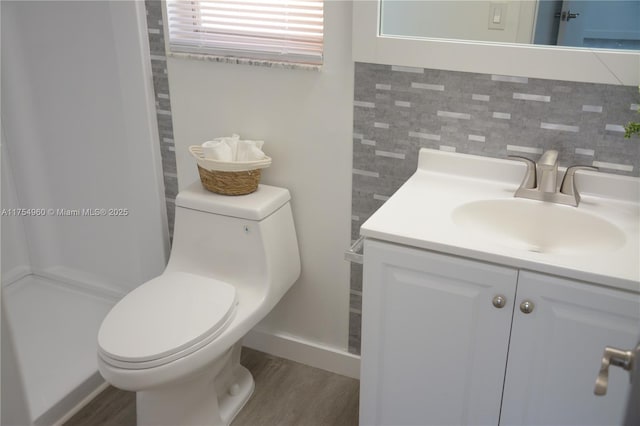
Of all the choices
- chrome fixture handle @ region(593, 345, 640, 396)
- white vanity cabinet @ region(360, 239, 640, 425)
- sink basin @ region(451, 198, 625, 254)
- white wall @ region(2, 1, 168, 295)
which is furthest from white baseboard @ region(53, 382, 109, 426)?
chrome fixture handle @ region(593, 345, 640, 396)

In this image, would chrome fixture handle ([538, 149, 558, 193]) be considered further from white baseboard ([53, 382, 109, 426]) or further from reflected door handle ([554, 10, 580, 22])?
white baseboard ([53, 382, 109, 426])

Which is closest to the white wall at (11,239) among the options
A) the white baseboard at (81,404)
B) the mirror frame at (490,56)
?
the white baseboard at (81,404)

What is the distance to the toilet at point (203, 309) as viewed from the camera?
1.68 m

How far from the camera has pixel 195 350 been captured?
1.70 meters

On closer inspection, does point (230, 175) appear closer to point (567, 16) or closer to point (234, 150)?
point (234, 150)

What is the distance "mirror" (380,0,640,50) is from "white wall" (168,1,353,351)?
0.19 m

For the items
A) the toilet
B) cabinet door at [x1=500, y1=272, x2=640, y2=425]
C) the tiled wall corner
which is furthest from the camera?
the tiled wall corner

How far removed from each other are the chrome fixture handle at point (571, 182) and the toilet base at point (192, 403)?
44.8 inches

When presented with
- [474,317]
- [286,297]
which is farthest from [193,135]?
[474,317]

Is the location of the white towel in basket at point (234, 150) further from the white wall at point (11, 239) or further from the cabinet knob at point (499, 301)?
the white wall at point (11, 239)

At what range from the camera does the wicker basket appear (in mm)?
1950

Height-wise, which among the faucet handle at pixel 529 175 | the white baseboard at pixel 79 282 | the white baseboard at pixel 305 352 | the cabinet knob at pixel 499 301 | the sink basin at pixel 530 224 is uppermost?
the faucet handle at pixel 529 175

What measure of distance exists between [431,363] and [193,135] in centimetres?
119

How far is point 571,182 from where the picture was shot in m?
1.64
